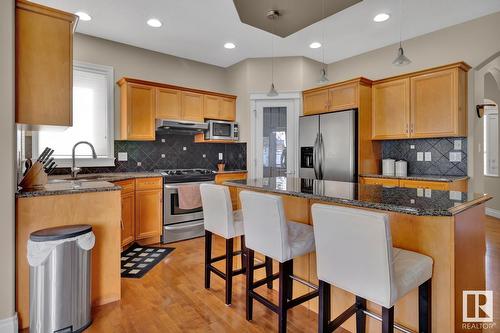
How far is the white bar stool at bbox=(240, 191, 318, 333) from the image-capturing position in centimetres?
172

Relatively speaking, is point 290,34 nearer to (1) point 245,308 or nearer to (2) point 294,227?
(2) point 294,227

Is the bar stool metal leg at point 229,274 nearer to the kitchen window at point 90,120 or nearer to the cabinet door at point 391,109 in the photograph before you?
the kitchen window at point 90,120

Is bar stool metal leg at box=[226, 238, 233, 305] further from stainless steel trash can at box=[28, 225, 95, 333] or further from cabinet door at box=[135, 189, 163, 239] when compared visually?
cabinet door at box=[135, 189, 163, 239]

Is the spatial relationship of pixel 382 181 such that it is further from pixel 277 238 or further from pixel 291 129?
pixel 277 238

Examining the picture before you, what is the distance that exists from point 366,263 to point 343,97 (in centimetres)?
337

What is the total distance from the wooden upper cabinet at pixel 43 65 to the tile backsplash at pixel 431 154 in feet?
13.8

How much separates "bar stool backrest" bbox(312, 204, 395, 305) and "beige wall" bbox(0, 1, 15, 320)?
1.97 metres

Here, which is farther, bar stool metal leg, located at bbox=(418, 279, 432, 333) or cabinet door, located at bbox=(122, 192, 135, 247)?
cabinet door, located at bbox=(122, 192, 135, 247)

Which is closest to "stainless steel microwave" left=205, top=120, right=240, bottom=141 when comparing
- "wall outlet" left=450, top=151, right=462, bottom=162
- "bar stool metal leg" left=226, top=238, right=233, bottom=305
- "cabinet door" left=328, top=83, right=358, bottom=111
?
"cabinet door" left=328, top=83, right=358, bottom=111

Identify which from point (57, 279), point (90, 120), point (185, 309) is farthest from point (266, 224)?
point (90, 120)

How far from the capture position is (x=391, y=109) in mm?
3992

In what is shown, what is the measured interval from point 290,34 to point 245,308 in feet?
11.0

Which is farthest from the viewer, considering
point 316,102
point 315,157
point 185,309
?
point 316,102

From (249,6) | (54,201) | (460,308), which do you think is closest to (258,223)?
(460,308)
